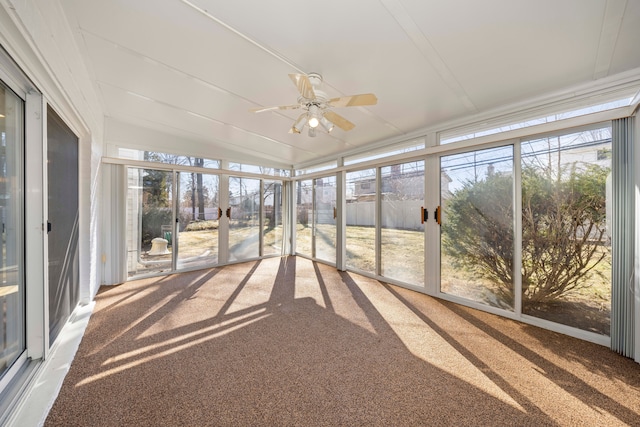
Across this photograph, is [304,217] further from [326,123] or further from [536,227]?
[536,227]

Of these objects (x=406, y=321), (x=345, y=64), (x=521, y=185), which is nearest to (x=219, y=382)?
(x=406, y=321)

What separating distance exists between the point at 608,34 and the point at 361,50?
162cm

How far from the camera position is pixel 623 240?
1.99 meters

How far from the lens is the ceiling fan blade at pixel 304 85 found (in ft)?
5.72

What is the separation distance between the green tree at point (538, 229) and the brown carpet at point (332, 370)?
52 centimetres

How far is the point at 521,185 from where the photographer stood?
2.58 m

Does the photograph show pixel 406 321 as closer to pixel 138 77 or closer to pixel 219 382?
pixel 219 382

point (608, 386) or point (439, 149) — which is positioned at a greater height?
point (439, 149)

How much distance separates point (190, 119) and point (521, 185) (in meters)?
4.36

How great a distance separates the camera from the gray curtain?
194 cm

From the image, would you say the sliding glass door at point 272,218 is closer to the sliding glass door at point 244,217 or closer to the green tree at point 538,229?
the sliding glass door at point 244,217

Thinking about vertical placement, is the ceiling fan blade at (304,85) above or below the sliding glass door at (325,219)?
above

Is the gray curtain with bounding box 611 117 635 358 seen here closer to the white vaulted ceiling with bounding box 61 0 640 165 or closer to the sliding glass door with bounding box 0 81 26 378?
the white vaulted ceiling with bounding box 61 0 640 165

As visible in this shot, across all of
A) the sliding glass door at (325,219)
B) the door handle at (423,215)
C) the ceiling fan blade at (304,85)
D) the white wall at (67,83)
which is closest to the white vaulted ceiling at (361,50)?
the white wall at (67,83)
